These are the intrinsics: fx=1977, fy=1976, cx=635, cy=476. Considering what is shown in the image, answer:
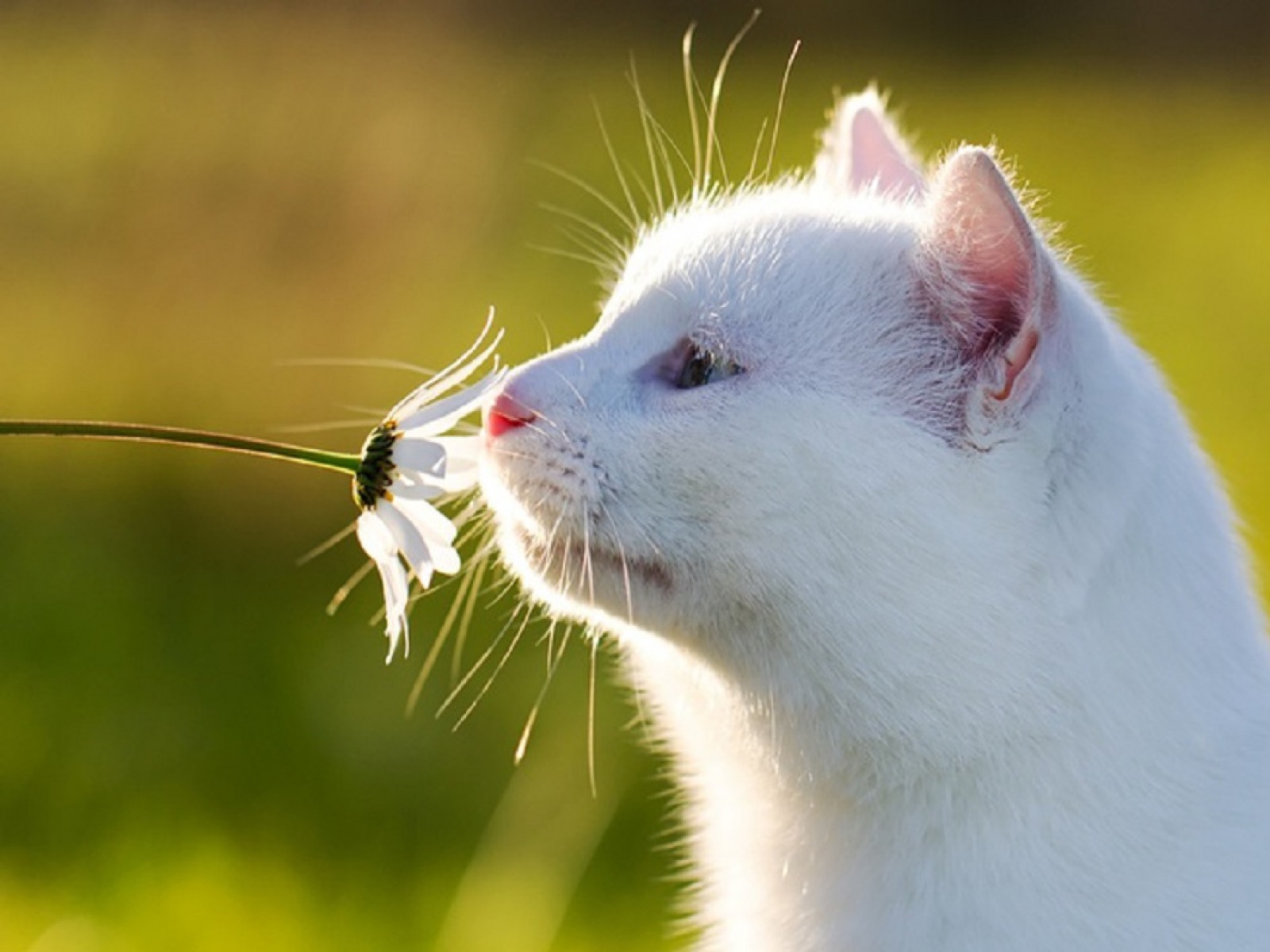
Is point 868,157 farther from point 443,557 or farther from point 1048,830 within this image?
point 443,557

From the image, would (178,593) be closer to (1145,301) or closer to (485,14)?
(1145,301)

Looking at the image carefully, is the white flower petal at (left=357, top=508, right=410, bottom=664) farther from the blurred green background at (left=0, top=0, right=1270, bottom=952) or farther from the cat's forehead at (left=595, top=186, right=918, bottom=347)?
the blurred green background at (left=0, top=0, right=1270, bottom=952)

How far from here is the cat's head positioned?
2.43 metres

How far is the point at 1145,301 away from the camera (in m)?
9.35

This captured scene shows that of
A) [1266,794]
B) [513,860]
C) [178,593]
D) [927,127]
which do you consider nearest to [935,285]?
[1266,794]

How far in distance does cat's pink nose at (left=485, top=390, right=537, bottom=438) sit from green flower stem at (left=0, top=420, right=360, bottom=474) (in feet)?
2.20

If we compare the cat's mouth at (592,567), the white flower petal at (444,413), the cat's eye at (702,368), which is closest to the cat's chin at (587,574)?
the cat's mouth at (592,567)

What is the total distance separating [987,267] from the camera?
244cm

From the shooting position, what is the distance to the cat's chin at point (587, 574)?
2.49 meters

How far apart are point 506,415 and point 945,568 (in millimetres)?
582

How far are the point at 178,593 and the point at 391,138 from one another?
486 cm

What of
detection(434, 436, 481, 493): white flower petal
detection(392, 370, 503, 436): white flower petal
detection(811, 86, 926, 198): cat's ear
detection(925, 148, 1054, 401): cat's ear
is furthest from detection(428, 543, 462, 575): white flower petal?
detection(811, 86, 926, 198): cat's ear

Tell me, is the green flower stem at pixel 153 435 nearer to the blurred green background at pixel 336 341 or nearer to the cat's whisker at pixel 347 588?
the cat's whisker at pixel 347 588

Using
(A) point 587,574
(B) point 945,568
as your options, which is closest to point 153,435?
(A) point 587,574
